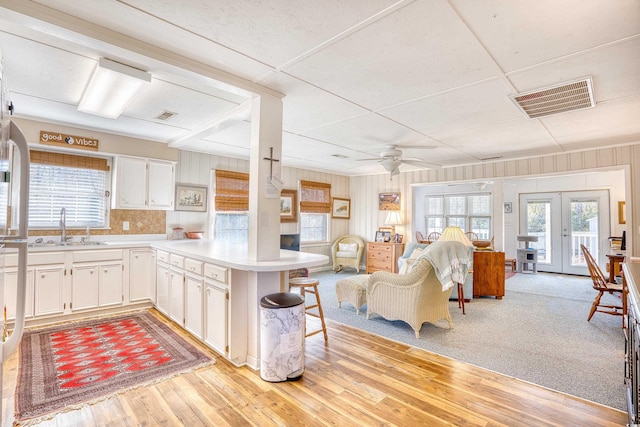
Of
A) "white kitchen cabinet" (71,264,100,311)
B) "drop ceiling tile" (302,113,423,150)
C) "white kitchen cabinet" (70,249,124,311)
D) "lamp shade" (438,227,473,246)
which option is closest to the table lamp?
"lamp shade" (438,227,473,246)

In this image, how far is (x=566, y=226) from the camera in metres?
7.70

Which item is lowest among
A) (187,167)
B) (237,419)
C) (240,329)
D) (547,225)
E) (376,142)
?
(237,419)

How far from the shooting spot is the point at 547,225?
803 centimetres

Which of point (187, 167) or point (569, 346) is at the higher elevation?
point (187, 167)

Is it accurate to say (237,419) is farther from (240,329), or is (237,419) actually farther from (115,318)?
(115,318)

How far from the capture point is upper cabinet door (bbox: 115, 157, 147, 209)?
430 cm

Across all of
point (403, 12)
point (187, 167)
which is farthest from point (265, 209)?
point (187, 167)

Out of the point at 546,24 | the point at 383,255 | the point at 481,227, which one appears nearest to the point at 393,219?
the point at 383,255

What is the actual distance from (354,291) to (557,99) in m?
2.99

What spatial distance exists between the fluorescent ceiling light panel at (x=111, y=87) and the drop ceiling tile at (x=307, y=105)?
1028 millimetres

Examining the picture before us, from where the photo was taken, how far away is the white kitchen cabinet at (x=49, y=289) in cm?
354

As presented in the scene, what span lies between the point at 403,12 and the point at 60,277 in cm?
440

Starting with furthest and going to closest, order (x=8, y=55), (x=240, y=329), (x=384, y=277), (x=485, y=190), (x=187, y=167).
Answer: (x=485, y=190) < (x=187, y=167) < (x=384, y=277) < (x=240, y=329) < (x=8, y=55)

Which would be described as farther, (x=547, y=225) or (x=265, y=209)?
(x=547, y=225)
